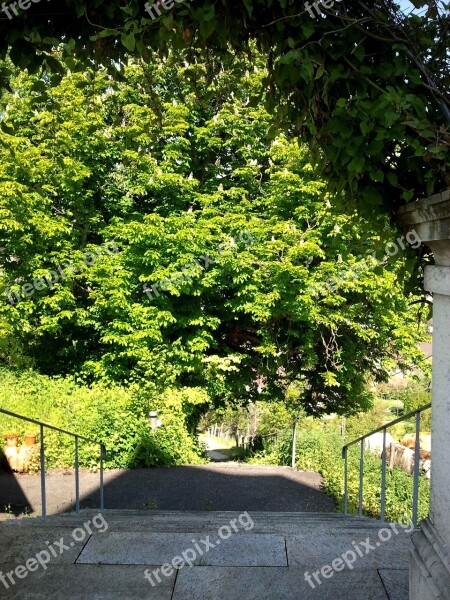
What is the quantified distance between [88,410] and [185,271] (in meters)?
3.19

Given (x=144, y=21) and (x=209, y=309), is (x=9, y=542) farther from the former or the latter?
(x=209, y=309)

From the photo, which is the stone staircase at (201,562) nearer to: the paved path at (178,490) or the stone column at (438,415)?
the stone column at (438,415)

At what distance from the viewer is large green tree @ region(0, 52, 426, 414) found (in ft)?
35.6

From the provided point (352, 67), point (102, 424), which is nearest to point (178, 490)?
point (102, 424)

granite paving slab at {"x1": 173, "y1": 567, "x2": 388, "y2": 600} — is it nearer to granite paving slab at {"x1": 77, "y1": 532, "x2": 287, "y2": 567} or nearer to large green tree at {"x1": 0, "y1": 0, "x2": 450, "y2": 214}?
granite paving slab at {"x1": 77, "y1": 532, "x2": 287, "y2": 567}

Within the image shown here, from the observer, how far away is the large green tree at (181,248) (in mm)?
10844

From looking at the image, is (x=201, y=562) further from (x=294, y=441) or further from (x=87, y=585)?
(x=294, y=441)

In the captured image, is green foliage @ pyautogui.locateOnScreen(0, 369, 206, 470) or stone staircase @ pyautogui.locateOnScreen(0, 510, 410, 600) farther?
green foliage @ pyautogui.locateOnScreen(0, 369, 206, 470)

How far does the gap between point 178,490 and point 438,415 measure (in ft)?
25.2

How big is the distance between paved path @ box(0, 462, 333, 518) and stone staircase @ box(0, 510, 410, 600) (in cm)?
445

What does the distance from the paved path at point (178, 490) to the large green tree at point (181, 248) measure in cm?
232

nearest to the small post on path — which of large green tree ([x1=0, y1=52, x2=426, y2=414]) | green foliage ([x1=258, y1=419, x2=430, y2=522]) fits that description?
green foliage ([x1=258, y1=419, x2=430, y2=522])

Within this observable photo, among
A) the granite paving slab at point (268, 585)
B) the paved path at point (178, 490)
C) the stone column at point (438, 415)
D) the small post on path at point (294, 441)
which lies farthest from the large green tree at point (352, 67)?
the small post on path at point (294, 441)

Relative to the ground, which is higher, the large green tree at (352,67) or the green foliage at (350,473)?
the large green tree at (352,67)
